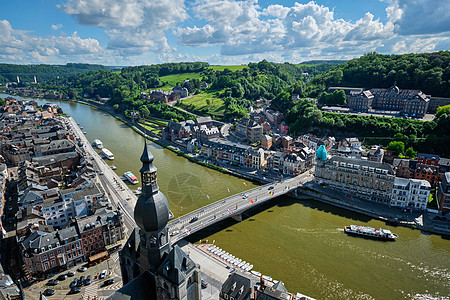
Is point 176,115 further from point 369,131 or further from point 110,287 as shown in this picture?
point 110,287

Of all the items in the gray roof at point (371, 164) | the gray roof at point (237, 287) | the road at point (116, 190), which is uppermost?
the gray roof at point (371, 164)

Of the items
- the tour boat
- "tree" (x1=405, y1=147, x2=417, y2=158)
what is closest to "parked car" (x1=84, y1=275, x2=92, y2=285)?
the tour boat

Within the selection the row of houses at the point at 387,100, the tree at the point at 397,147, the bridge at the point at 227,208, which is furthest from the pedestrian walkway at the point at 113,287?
the row of houses at the point at 387,100

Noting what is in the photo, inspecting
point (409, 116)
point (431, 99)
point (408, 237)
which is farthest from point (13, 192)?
point (431, 99)

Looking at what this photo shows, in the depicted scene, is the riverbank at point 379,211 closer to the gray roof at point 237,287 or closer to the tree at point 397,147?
the tree at point 397,147

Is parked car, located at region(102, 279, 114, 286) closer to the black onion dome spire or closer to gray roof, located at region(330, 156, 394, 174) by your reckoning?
the black onion dome spire
